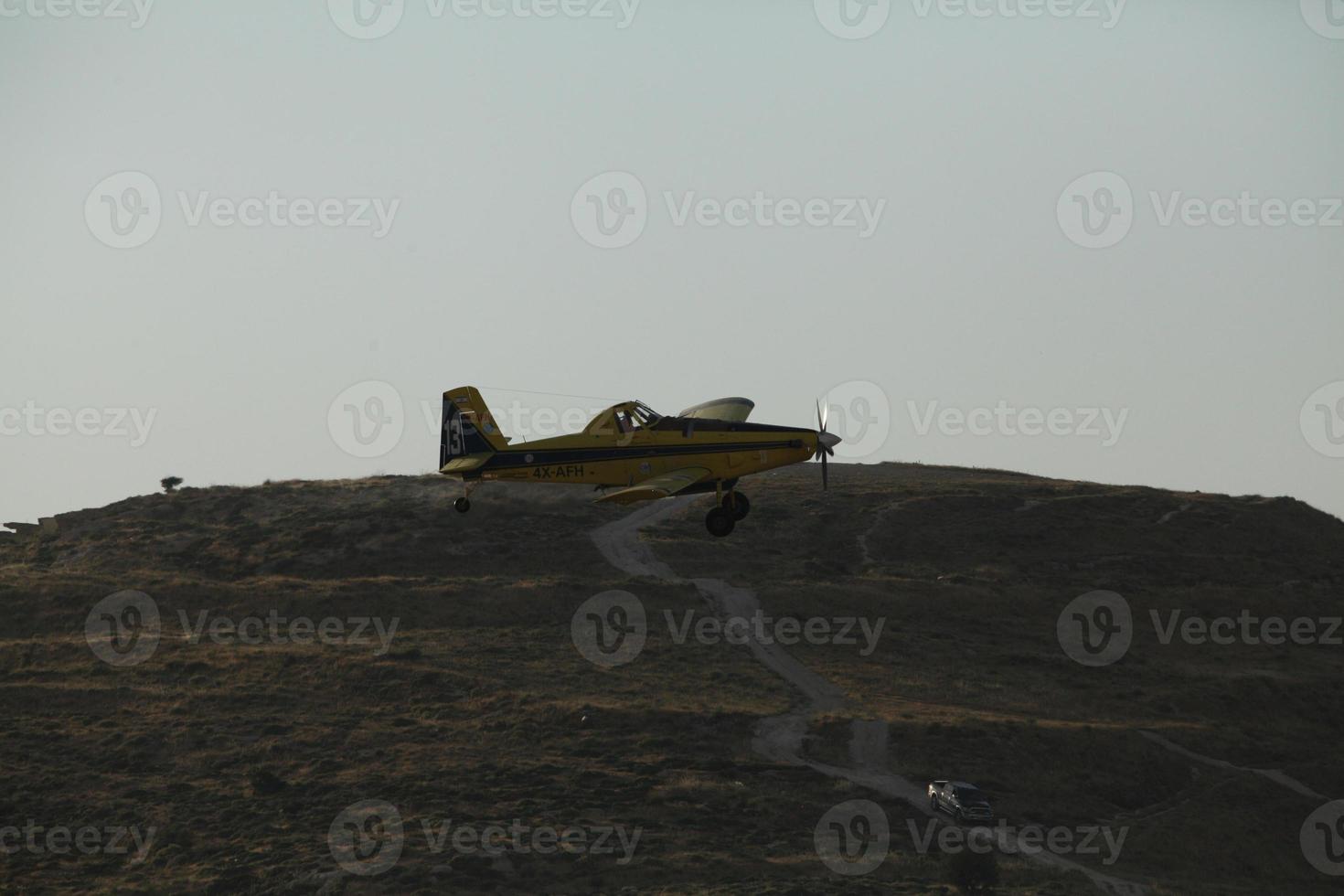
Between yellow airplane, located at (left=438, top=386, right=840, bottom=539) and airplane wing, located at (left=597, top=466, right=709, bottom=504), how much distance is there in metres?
0.03

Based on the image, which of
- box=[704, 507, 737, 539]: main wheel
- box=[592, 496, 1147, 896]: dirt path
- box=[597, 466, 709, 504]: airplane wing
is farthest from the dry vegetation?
box=[597, 466, 709, 504]: airplane wing

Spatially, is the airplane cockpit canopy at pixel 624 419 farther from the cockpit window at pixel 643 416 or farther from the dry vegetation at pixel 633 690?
the dry vegetation at pixel 633 690

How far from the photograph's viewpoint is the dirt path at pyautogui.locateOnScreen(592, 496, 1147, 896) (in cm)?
5478

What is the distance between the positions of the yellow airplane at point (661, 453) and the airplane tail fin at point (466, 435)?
4cm

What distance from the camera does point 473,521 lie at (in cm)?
9569

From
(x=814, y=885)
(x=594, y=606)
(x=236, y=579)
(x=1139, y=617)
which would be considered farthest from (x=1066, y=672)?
(x=236, y=579)

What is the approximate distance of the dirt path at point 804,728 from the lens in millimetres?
54781

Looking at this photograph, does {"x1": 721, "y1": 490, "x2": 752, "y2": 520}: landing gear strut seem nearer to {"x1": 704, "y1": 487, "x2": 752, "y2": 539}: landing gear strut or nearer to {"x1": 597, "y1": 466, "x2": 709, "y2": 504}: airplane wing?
{"x1": 704, "y1": 487, "x2": 752, "y2": 539}: landing gear strut

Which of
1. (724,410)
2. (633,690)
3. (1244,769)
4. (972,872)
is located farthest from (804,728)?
(724,410)

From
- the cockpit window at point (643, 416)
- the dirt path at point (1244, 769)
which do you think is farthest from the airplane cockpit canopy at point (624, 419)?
the dirt path at point (1244, 769)

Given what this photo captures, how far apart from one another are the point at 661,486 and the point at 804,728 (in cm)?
2650

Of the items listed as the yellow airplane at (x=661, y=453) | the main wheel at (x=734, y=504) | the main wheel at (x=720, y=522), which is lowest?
the main wheel at (x=720, y=522)

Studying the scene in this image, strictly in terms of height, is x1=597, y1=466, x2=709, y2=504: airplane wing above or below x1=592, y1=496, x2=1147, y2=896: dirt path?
above

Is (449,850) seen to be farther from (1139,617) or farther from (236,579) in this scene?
(1139,617)
